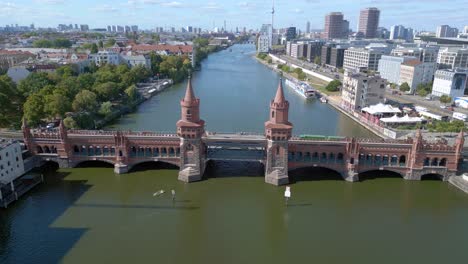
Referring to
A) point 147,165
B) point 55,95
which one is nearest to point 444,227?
point 147,165

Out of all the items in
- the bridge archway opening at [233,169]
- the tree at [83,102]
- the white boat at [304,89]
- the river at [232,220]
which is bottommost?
the river at [232,220]

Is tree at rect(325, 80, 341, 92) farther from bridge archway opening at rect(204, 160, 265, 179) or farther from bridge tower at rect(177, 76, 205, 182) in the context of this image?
bridge tower at rect(177, 76, 205, 182)

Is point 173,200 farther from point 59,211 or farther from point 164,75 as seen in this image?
point 164,75

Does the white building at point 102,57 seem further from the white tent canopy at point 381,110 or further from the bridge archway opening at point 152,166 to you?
the white tent canopy at point 381,110

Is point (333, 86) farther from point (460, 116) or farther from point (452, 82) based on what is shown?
point (460, 116)

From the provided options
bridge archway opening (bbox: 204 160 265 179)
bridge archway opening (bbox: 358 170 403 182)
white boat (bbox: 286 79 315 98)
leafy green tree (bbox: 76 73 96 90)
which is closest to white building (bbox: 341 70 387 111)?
white boat (bbox: 286 79 315 98)

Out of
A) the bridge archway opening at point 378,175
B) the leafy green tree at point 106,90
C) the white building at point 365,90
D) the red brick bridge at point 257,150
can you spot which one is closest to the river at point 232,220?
the bridge archway opening at point 378,175
